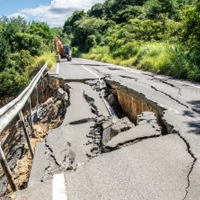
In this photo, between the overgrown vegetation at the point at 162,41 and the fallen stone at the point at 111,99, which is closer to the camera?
the fallen stone at the point at 111,99

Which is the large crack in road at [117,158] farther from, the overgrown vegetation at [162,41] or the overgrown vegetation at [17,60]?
A: the overgrown vegetation at [17,60]

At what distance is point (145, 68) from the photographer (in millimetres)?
14250

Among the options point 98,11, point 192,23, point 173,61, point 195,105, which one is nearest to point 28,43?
point 173,61

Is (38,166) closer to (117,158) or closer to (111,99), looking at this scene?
(117,158)

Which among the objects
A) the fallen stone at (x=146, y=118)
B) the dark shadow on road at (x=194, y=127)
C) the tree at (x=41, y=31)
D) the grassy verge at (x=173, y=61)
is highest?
the tree at (x=41, y=31)

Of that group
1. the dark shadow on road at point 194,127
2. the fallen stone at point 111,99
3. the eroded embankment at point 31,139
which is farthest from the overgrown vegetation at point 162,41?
the eroded embankment at point 31,139

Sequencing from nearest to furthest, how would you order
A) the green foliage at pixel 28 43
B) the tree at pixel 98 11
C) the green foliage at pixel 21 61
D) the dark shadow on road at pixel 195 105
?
the dark shadow on road at pixel 195 105
the green foliage at pixel 21 61
the green foliage at pixel 28 43
the tree at pixel 98 11

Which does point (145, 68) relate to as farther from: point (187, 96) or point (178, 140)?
point (178, 140)

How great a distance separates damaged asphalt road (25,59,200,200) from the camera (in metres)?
2.85

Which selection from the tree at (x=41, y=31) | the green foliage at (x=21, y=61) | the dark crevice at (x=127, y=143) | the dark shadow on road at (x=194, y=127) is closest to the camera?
the dark crevice at (x=127, y=143)

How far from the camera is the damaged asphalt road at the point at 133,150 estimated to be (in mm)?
2852

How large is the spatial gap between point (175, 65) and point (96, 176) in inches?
363

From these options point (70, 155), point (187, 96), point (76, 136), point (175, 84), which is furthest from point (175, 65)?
point (70, 155)

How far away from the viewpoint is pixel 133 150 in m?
3.85
